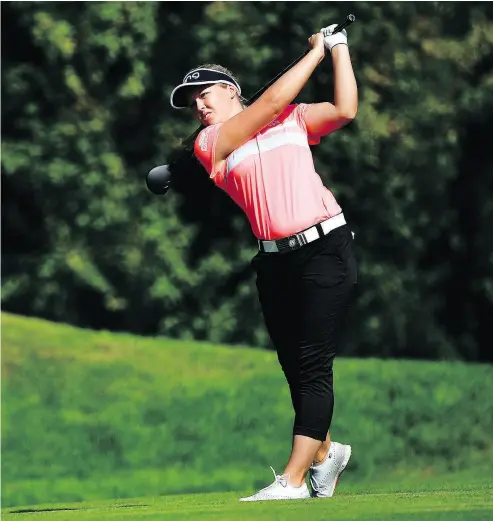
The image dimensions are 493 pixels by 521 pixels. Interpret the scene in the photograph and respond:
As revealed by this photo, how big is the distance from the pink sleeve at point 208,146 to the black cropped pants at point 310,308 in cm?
45

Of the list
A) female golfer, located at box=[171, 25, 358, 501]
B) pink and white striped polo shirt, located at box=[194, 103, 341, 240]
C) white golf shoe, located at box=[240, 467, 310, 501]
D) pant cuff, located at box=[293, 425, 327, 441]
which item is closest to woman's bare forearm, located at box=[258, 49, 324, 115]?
female golfer, located at box=[171, 25, 358, 501]

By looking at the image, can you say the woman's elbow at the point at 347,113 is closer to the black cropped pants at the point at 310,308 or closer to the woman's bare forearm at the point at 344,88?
the woman's bare forearm at the point at 344,88

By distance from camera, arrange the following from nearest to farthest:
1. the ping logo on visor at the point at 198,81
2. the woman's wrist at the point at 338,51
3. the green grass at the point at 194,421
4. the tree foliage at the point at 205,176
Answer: the woman's wrist at the point at 338,51 → the ping logo on visor at the point at 198,81 → the green grass at the point at 194,421 → the tree foliage at the point at 205,176

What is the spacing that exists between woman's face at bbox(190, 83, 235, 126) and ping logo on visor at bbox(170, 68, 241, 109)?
0.03 m

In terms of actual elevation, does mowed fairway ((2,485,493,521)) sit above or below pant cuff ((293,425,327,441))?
below

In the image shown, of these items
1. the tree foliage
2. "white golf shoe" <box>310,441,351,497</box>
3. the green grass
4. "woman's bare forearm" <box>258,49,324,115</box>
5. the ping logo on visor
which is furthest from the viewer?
the tree foliage

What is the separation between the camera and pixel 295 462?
20.9 ft

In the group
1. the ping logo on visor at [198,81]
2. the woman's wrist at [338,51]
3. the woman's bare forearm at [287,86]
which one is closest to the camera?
the woman's bare forearm at [287,86]

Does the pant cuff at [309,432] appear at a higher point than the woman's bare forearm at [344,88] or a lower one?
lower

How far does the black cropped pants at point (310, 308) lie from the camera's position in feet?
20.9

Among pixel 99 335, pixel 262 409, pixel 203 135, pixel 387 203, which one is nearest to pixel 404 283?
pixel 387 203

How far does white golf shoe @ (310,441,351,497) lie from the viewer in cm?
675

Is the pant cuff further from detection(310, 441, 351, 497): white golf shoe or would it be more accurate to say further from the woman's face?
the woman's face

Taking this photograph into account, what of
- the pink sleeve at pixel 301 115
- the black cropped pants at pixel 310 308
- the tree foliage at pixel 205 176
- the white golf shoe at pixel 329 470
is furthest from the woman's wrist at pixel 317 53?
the tree foliage at pixel 205 176
